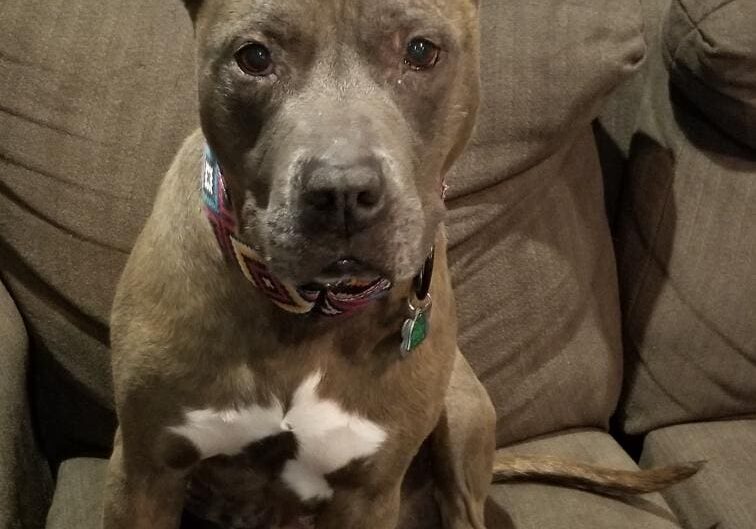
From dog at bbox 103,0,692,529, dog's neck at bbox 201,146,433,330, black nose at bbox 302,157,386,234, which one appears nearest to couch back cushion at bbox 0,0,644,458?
dog at bbox 103,0,692,529

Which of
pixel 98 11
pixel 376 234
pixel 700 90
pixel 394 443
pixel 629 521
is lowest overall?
pixel 629 521

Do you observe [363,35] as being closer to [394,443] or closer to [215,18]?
[215,18]

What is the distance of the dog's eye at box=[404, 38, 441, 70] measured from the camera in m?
1.04

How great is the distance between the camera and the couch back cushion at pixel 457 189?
1497 millimetres

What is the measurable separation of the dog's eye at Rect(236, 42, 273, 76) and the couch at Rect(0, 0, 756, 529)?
0.50 m

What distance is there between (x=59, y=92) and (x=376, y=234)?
0.74 meters

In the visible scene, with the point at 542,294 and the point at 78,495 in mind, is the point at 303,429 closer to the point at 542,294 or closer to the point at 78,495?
the point at 78,495

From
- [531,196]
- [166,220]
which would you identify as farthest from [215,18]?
[531,196]

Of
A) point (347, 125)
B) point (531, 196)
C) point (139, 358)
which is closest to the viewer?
point (347, 125)

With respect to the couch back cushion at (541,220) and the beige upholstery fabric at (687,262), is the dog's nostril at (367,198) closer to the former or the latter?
the couch back cushion at (541,220)

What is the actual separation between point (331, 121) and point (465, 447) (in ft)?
2.23

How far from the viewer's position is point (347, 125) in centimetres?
98

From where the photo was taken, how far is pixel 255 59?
1.02m

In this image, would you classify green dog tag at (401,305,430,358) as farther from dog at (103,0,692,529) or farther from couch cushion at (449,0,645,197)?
couch cushion at (449,0,645,197)
